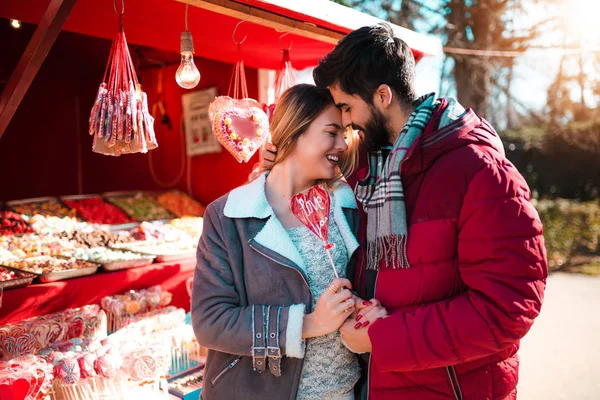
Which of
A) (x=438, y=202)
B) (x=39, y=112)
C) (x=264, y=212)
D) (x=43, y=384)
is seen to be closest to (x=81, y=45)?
(x=39, y=112)

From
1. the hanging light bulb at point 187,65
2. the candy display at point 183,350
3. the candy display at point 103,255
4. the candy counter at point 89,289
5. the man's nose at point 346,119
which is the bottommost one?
the candy display at point 183,350

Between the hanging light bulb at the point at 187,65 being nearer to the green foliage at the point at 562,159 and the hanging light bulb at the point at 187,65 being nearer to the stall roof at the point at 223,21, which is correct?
the stall roof at the point at 223,21

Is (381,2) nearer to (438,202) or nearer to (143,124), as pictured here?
(143,124)

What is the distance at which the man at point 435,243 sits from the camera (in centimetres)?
134

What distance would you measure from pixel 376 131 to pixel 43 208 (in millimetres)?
4865

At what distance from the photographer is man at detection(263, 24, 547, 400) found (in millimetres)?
1339

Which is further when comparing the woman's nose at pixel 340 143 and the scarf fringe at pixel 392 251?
the woman's nose at pixel 340 143

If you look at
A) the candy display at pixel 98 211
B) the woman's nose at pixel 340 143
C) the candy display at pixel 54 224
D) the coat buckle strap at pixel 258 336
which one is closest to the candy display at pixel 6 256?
the candy display at pixel 54 224

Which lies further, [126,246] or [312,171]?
[126,246]

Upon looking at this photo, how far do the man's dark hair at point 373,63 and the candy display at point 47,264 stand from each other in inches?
111

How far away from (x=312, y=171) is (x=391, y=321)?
2.46 ft

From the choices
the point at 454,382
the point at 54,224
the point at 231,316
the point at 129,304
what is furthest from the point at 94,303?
the point at 454,382

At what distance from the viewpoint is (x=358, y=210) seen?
6.42 ft

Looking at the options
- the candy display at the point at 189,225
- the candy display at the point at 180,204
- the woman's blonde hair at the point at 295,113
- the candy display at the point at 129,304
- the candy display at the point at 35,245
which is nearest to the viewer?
the woman's blonde hair at the point at 295,113
